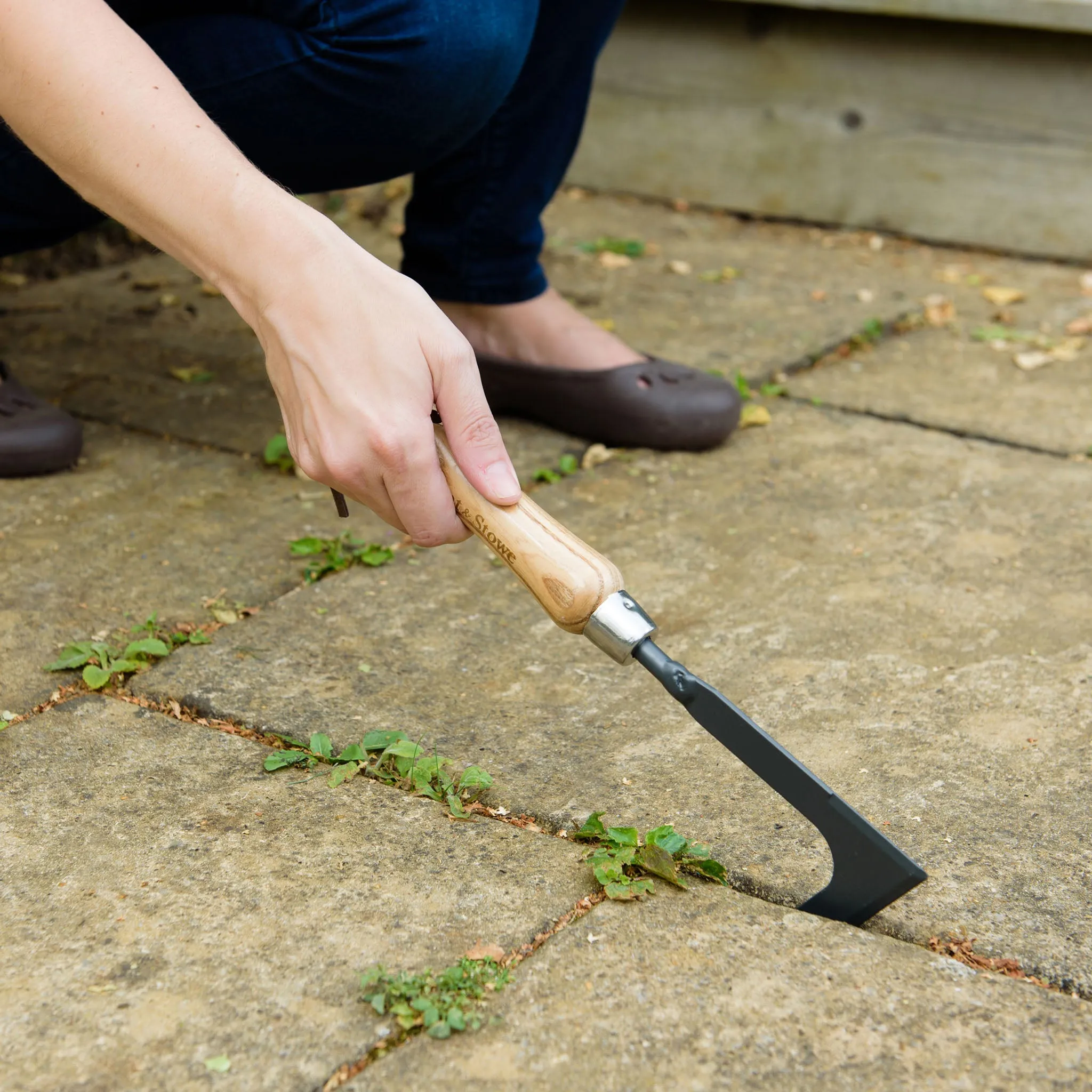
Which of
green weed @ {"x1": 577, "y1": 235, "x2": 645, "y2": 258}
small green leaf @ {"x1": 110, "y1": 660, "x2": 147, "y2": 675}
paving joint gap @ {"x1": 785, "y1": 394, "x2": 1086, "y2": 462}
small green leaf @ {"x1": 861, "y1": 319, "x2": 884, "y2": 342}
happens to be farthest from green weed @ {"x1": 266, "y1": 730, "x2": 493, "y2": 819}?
green weed @ {"x1": 577, "y1": 235, "x2": 645, "y2": 258}

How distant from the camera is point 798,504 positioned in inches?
74.5

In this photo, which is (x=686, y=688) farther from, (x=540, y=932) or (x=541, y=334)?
(x=541, y=334)

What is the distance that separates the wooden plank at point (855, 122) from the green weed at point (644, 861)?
2532mm

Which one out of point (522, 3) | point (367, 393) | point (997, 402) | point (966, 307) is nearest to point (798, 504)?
point (997, 402)

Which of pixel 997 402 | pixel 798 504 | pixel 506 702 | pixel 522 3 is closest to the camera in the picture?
pixel 506 702

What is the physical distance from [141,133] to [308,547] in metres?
0.71

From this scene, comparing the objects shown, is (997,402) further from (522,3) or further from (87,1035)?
(87,1035)

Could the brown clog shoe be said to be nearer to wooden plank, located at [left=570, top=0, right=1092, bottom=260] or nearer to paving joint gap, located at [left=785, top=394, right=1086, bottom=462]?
paving joint gap, located at [left=785, top=394, right=1086, bottom=462]

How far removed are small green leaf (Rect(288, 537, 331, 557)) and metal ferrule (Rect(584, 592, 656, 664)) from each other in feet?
2.28

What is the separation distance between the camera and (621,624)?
108cm

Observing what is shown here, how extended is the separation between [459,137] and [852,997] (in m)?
1.29

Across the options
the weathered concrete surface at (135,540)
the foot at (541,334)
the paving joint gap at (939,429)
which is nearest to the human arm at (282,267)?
the weathered concrete surface at (135,540)

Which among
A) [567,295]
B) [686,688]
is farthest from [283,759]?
[567,295]

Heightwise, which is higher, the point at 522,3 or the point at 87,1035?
the point at 522,3
